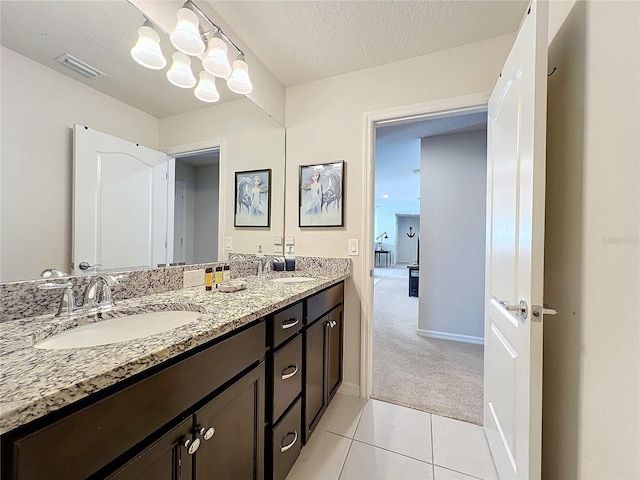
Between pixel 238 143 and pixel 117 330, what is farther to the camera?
A: pixel 238 143

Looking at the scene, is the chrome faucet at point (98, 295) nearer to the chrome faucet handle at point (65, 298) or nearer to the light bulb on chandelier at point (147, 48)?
the chrome faucet handle at point (65, 298)

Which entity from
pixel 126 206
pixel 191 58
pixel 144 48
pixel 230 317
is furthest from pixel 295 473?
pixel 191 58

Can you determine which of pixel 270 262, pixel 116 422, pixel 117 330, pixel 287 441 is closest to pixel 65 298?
pixel 117 330

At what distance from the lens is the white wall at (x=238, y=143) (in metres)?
1.46

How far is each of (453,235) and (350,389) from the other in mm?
2038

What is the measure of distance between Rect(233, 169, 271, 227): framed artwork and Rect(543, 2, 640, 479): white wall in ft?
5.71

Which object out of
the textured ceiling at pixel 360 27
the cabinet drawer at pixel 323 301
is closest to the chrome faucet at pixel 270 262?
the cabinet drawer at pixel 323 301

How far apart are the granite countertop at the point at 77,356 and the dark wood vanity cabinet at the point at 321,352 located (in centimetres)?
46

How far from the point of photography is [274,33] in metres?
1.65

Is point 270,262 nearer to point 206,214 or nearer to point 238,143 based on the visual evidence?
point 206,214

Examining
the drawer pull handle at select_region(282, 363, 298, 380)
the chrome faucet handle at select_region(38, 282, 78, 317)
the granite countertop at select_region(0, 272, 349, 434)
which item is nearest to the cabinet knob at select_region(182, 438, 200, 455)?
the granite countertop at select_region(0, 272, 349, 434)

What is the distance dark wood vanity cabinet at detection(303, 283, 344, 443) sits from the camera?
1372 mm

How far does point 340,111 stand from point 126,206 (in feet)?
5.26

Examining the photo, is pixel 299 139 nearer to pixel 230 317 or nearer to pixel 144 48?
pixel 144 48
